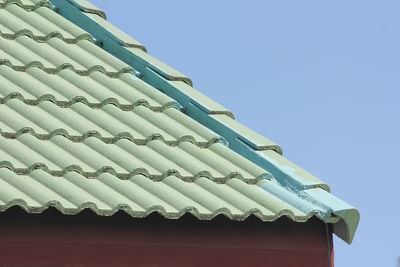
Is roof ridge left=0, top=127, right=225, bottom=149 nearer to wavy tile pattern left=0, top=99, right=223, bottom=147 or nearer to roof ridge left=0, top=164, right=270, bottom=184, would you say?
wavy tile pattern left=0, top=99, right=223, bottom=147

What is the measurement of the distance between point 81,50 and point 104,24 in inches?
22.0

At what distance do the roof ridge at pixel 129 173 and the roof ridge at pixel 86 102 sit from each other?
2.73 feet

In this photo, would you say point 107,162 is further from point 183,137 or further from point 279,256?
point 279,256

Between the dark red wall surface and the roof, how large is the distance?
171 millimetres

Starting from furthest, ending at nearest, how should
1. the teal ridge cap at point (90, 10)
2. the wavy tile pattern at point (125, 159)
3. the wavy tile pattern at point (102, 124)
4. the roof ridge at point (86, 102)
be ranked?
1. the teal ridge cap at point (90, 10)
2. the roof ridge at point (86, 102)
3. the wavy tile pattern at point (102, 124)
4. the wavy tile pattern at point (125, 159)

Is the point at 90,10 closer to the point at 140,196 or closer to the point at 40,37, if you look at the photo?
the point at 40,37

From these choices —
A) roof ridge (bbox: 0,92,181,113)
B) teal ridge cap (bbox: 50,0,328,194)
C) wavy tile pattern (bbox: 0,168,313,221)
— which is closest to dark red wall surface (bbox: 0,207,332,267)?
wavy tile pattern (bbox: 0,168,313,221)

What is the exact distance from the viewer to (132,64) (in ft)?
23.9

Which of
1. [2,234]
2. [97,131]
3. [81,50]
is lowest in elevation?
[2,234]

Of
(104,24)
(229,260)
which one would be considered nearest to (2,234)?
(229,260)

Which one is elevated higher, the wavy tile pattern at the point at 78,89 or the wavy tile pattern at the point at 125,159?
the wavy tile pattern at the point at 78,89

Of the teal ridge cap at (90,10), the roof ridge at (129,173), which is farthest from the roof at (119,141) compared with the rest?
the teal ridge cap at (90,10)

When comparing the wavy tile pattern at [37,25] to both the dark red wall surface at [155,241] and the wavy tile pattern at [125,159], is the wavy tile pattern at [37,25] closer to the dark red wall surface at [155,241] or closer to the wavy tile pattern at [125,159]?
the wavy tile pattern at [125,159]

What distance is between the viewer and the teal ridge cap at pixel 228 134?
19.3 feet
